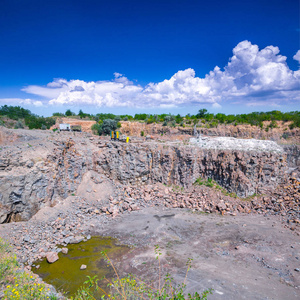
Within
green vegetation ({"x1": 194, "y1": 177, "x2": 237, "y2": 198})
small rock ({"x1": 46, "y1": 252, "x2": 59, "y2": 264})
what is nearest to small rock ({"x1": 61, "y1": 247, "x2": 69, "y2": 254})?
small rock ({"x1": 46, "y1": 252, "x2": 59, "y2": 264})

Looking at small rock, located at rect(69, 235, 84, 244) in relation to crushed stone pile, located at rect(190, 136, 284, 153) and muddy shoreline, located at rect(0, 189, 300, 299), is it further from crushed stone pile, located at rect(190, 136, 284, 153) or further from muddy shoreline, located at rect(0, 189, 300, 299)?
crushed stone pile, located at rect(190, 136, 284, 153)

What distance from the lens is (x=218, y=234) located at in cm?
1323

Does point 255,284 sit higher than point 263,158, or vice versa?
point 263,158

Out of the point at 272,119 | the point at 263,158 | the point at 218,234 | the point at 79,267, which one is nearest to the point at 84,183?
the point at 79,267

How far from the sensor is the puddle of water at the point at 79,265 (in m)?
9.61

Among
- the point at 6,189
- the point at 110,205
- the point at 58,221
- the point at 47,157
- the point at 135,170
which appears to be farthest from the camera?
the point at 135,170

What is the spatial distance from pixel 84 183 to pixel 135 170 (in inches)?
194

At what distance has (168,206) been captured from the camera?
17141 millimetres

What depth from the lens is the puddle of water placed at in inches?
378

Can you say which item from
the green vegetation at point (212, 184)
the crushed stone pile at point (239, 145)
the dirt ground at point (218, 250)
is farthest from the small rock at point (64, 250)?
the crushed stone pile at point (239, 145)

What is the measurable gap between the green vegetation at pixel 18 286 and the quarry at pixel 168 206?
8.92ft

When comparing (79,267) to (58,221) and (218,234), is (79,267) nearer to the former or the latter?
(58,221)

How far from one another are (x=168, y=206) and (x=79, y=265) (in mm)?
8463

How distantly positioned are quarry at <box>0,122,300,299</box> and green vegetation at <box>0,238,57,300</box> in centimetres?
272
